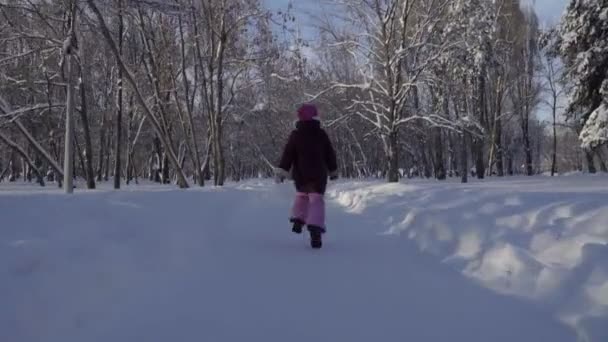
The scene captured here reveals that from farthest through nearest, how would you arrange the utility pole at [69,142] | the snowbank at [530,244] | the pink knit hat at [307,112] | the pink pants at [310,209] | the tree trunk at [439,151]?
the tree trunk at [439,151] < the utility pole at [69,142] < the pink knit hat at [307,112] < the pink pants at [310,209] < the snowbank at [530,244]

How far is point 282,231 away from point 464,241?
3.17 m

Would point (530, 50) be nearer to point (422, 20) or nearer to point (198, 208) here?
point (422, 20)

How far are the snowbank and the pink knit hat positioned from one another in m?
2.46

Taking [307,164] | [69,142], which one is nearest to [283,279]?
[307,164]

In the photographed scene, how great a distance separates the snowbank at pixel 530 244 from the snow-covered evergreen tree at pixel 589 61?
31.7 feet

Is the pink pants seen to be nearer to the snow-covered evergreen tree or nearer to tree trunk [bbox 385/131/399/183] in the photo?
the snow-covered evergreen tree

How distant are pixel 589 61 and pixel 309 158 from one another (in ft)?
46.6

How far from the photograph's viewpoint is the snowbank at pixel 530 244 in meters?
3.84

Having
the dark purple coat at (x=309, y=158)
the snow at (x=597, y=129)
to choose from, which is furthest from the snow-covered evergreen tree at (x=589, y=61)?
the dark purple coat at (x=309, y=158)

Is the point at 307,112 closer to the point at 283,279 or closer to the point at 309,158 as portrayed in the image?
the point at 309,158

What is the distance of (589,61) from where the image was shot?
16781 mm

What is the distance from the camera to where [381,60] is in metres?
21.6

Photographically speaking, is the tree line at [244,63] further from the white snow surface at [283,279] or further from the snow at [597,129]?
the white snow surface at [283,279]

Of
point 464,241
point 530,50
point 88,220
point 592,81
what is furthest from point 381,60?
point 530,50
